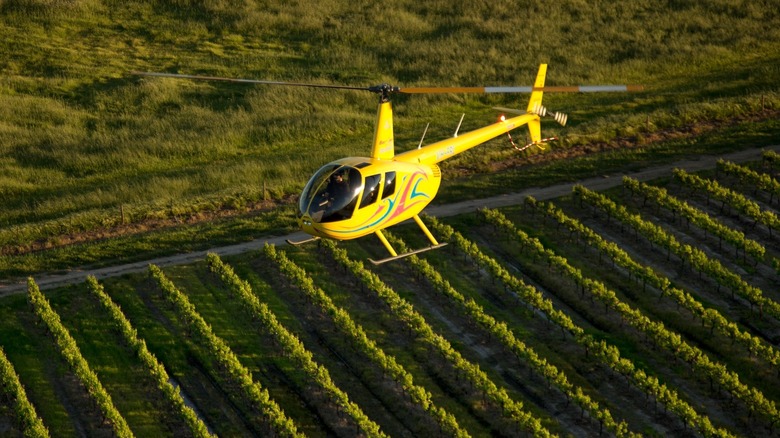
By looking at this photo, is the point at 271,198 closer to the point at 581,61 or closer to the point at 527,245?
the point at 527,245

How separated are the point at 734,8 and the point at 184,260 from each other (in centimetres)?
4172

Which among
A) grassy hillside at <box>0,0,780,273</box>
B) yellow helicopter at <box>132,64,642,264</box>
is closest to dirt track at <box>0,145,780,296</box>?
grassy hillside at <box>0,0,780,273</box>

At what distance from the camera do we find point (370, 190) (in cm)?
3341

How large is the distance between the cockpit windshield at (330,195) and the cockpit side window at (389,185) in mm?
1296

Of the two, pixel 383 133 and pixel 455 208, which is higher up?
pixel 383 133

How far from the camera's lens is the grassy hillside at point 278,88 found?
4794cm

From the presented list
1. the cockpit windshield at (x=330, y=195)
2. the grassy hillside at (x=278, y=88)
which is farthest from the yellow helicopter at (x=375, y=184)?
the grassy hillside at (x=278, y=88)

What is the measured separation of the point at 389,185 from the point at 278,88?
25983 millimetres

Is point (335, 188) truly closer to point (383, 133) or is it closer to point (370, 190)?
point (370, 190)

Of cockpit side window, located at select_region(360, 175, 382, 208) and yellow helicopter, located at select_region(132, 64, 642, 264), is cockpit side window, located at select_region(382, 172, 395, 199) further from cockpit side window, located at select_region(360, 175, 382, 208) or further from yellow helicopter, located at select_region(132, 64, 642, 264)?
cockpit side window, located at select_region(360, 175, 382, 208)

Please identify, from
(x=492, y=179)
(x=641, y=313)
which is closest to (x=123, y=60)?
(x=492, y=179)

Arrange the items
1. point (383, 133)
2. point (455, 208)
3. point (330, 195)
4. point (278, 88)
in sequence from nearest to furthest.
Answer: point (330, 195)
point (383, 133)
point (455, 208)
point (278, 88)

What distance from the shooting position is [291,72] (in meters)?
62.3

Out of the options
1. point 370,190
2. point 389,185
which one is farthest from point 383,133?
point 370,190
